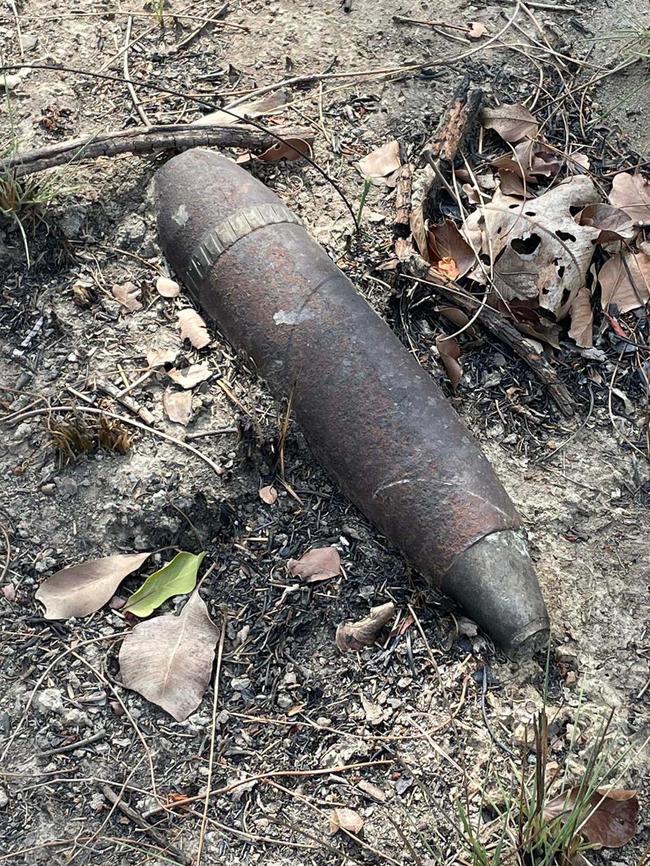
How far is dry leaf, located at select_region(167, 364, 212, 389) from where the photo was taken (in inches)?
105

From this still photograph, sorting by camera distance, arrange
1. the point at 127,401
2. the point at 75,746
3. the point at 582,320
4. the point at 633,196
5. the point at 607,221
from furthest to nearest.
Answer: the point at 633,196 < the point at 607,221 < the point at 582,320 < the point at 127,401 < the point at 75,746

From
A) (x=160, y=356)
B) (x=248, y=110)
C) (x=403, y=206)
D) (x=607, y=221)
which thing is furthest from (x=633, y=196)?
(x=160, y=356)

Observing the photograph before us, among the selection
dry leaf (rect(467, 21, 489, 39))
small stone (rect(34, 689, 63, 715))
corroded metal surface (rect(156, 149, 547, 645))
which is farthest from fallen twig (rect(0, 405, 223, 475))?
dry leaf (rect(467, 21, 489, 39))

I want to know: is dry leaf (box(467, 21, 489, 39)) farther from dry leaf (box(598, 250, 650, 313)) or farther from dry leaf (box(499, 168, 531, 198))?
dry leaf (box(598, 250, 650, 313))

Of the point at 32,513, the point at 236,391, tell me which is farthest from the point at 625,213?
the point at 32,513

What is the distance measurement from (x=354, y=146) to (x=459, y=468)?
4.95ft

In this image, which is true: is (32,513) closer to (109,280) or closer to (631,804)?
(109,280)

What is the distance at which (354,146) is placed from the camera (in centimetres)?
328

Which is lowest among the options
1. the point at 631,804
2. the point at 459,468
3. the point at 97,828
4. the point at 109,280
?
the point at 631,804

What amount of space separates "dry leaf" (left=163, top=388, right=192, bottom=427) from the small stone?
82 centimetres

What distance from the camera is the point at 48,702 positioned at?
2201mm

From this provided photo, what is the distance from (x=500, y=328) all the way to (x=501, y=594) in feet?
3.17

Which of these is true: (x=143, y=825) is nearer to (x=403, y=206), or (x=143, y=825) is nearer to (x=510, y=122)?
(x=403, y=206)

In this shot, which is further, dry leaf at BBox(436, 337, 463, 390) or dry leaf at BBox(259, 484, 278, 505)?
dry leaf at BBox(436, 337, 463, 390)
